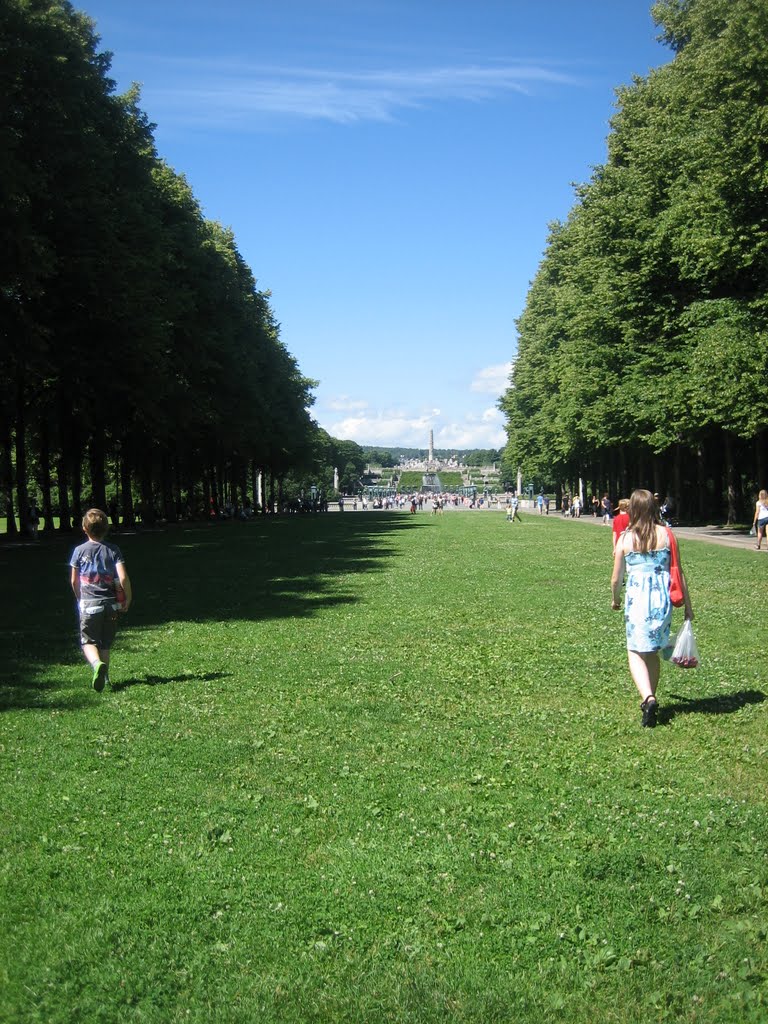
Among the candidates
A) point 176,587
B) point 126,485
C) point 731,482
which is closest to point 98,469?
point 126,485

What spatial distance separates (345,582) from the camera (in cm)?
2436

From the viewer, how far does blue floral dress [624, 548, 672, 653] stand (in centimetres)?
934

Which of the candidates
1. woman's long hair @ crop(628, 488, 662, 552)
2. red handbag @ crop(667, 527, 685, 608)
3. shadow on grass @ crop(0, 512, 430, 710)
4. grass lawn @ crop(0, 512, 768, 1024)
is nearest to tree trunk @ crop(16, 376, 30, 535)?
shadow on grass @ crop(0, 512, 430, 710)

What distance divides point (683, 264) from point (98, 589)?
102ft

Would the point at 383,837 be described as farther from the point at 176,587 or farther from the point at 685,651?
the point at 176,587

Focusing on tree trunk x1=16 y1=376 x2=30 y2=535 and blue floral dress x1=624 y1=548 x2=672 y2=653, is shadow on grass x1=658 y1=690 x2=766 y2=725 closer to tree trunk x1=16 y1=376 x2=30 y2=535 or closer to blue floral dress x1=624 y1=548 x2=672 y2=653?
blue floral dress x1=624 y1=548 x2=672 y2=653

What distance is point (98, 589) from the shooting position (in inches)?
453

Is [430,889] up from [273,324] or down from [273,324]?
down

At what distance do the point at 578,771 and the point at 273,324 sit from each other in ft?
246

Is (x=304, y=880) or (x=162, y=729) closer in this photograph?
(x=304, y=880)

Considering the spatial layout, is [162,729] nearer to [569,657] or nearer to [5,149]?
[569,657]

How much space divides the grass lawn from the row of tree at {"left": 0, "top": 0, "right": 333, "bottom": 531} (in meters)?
18.6

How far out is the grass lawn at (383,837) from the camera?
15.2 feet

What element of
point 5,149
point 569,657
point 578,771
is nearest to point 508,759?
point 578,771
